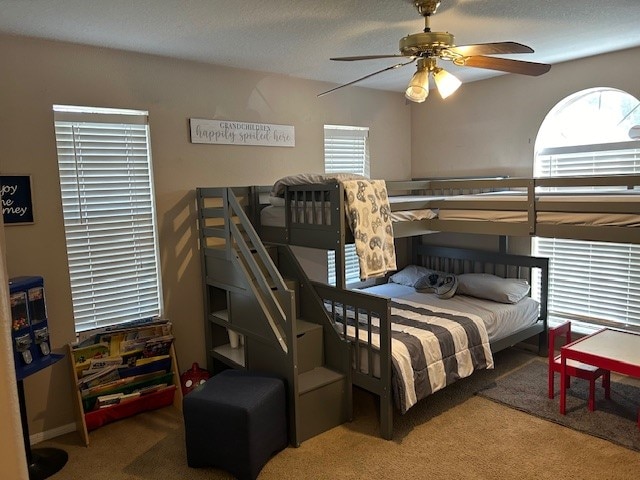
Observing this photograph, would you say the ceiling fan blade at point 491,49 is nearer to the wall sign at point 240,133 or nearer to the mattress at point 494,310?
the wall sign at point 240,133

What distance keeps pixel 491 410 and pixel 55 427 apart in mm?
2891

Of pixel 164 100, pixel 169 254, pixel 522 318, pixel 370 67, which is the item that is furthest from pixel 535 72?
pixel 169 254

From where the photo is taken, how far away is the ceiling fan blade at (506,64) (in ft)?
8.21

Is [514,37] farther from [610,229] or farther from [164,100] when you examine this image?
[164,100]

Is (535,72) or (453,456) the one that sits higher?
(535,72)

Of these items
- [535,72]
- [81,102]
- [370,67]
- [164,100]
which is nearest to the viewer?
[535,72]

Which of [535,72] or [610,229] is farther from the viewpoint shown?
[610,229]

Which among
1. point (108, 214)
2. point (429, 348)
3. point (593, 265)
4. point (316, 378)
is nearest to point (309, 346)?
point (316, 378)

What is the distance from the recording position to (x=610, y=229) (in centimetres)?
280

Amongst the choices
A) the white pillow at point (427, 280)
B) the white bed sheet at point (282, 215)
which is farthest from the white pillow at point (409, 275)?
the white bed sheet at point (282, 215)

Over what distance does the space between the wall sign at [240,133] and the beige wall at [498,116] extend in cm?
158

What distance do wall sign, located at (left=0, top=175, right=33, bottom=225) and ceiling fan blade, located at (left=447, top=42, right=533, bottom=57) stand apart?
2.54 metres

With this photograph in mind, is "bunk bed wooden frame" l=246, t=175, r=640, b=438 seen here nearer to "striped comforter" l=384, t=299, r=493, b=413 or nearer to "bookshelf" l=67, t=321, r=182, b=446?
"striped comforter" l=384, t=299, r=493, b=413

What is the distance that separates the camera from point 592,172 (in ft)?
12.8
